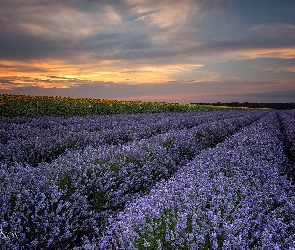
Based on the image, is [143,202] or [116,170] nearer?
[143,202]

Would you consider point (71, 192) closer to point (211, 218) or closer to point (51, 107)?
point (211, 218)

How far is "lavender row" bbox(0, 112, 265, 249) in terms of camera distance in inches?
135

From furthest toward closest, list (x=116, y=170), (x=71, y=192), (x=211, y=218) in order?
1. (x=116, y=170)
2. (x=71, y=192)
3. (x=211, y=218)

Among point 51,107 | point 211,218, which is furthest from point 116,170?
point 51,107

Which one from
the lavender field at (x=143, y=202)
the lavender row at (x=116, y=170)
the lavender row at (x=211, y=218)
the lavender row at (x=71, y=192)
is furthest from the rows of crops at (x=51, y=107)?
the lavender row at (x=211, y=218)

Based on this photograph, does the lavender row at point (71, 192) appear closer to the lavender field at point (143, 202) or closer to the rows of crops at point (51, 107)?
the lavender field at point (143, 202)

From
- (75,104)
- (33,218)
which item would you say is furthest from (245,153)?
(75,104)

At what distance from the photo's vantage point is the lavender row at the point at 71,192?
3.43 m

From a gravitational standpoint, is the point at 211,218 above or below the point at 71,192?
above

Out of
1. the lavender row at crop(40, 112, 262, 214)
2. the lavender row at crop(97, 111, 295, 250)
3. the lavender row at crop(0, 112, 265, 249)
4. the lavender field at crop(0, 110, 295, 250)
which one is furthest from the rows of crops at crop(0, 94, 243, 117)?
the lavender row at crop(97, 111, 295, 250)

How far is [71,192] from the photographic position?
4266 millimetres

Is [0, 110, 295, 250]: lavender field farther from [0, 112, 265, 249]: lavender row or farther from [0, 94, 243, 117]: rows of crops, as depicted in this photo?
[0, 94, 243, 117]: rows of crops

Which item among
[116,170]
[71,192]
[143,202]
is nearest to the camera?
[143,202]

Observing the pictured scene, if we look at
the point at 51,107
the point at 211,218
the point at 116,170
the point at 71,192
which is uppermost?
the point at 51,107
